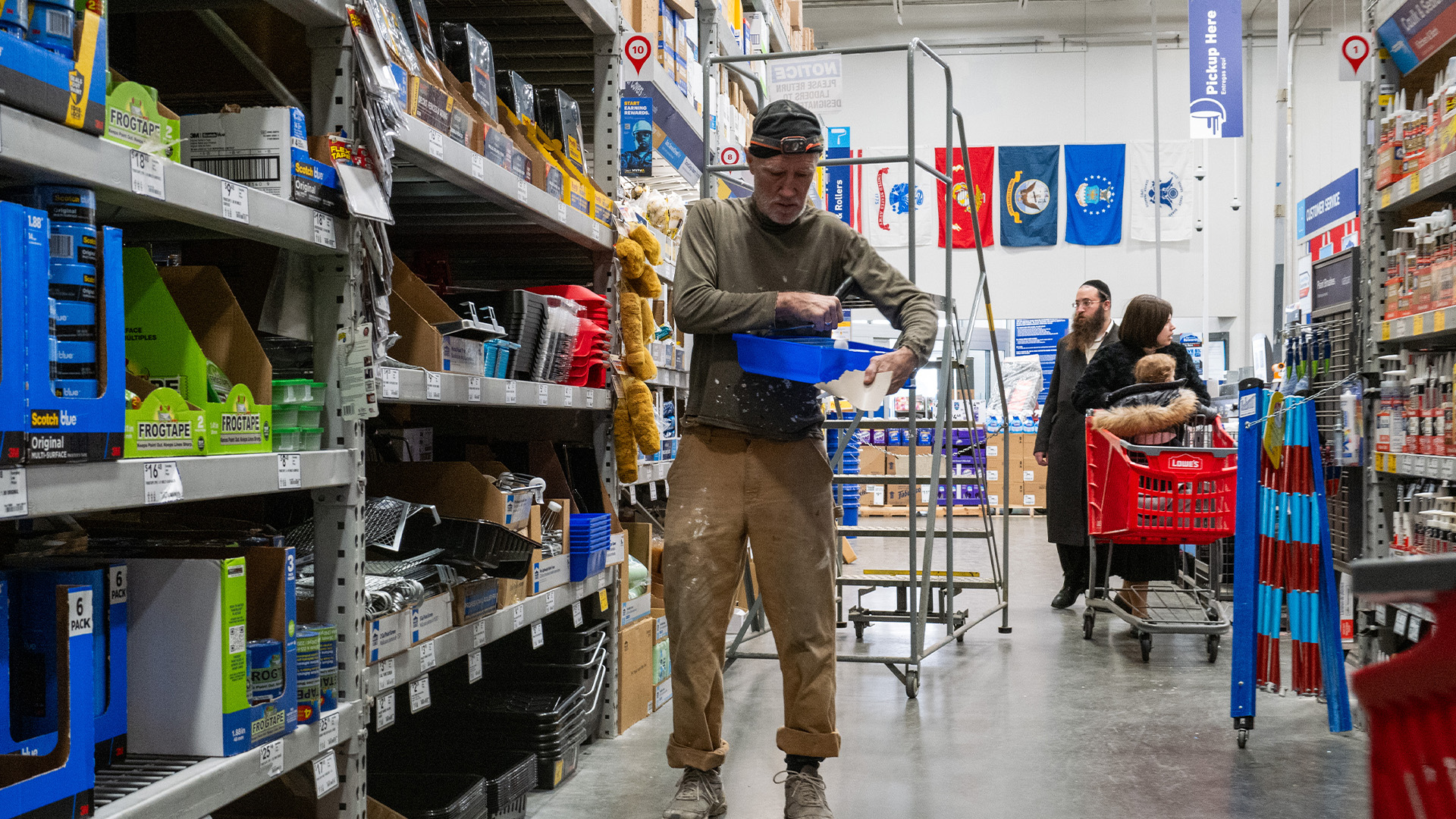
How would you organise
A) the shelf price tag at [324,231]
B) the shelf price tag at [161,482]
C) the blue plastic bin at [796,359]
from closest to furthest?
the shelf price tag at [161,482] → the shelf price tag at [324,231] → the blue plastic bin at [796,359]

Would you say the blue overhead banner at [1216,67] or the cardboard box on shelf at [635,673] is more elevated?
the blue overhead banner at [1216,67]

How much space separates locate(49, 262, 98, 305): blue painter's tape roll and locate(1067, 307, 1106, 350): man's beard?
5.61 m

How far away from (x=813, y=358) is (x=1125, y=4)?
48.7ft

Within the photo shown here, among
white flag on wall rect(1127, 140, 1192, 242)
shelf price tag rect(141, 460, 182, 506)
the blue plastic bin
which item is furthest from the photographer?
white flag on wall rect(1127, 140, 1192, 242)

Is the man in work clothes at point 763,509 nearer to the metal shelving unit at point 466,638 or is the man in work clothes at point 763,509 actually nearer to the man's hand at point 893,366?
the man's hand at point 893,366

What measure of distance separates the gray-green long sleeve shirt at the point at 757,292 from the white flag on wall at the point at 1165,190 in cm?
1301

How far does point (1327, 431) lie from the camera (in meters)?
4.77

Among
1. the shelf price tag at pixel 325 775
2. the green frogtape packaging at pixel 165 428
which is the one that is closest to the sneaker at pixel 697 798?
the shelf price tag at pixel 325 775

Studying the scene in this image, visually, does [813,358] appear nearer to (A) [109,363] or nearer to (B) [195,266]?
(B) [195,266]

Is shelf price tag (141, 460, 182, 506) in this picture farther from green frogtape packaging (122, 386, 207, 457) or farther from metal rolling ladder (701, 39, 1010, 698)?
metal rolling ladder (701, 39, 1010, 698)

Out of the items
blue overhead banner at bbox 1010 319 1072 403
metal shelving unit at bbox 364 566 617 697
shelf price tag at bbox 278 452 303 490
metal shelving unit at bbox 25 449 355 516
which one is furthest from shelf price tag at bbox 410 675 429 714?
blue overhead banner at bbox 1010 319 1072 403

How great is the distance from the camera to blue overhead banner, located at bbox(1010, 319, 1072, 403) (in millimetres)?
15008

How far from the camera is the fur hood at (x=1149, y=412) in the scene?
16.9ft

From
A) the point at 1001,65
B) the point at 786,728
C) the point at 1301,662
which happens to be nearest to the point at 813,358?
the point at 786,728
